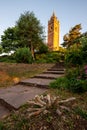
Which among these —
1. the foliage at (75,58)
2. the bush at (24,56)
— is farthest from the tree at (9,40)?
the foliage at (75,58)

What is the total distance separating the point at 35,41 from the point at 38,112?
58.0 ft

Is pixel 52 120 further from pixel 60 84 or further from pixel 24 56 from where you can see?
pixel 24 56

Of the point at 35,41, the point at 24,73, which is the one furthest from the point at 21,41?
the point at 24,73

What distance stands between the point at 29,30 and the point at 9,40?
3.40 metres

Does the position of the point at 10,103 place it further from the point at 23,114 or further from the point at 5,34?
the point at 5,34

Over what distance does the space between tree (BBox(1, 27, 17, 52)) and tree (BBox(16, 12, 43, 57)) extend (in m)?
1.03

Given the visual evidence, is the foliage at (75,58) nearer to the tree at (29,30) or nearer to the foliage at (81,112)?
the foliage at (81,112)

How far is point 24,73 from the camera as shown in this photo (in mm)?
7473

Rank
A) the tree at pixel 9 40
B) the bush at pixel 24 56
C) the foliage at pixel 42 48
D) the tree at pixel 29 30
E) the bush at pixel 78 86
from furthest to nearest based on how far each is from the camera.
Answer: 1. the tree at pixel 9 40
2. the foliage at pixel 42 48
3. the tree at pixel 29 30
4. the bush at pixel 24 56
5. the bush at pixel 78 86

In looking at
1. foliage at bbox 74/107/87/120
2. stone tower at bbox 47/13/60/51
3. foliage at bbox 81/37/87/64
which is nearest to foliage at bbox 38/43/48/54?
stone tower at bbox 47/13/60/51

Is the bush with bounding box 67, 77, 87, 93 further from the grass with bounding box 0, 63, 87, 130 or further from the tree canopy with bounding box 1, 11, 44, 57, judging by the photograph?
the tree canopy with bounding box 1, 11, 44, 57

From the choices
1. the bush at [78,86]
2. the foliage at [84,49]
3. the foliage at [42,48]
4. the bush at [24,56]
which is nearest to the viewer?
the bush at [78,86]

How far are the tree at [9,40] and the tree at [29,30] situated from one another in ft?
3.37

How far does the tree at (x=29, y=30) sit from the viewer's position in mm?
19156
